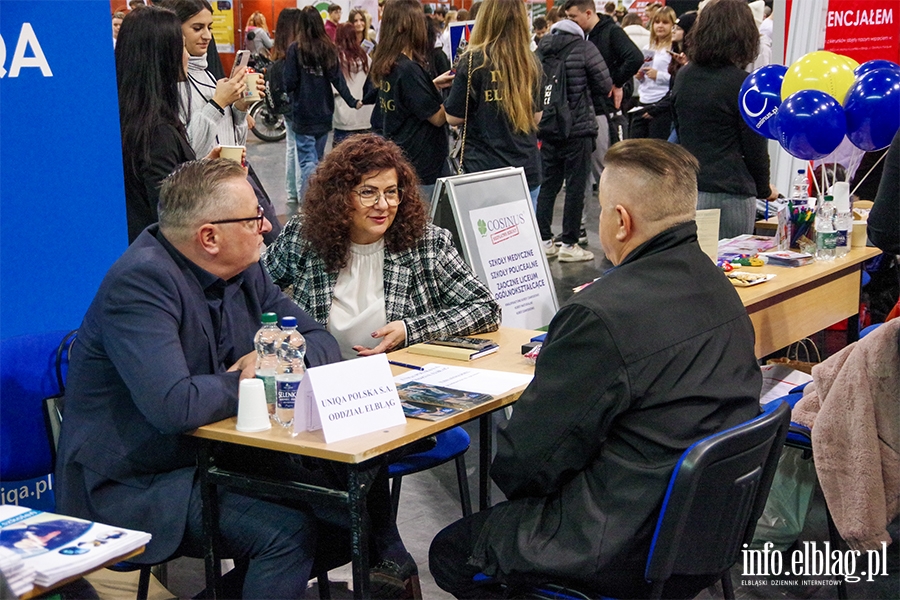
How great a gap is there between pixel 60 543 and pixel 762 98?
327cm

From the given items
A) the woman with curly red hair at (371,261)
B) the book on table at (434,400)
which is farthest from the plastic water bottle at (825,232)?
the book on table at (434,400)

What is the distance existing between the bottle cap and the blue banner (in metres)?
2.65

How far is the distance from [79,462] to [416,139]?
3.53 metres

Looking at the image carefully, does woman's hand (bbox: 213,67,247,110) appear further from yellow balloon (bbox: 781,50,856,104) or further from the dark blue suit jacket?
yellow balloon (bbox: 781,50,856,104)

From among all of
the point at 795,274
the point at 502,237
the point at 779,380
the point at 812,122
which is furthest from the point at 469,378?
the point at 812,122

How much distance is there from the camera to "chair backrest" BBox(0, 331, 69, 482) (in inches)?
96.6

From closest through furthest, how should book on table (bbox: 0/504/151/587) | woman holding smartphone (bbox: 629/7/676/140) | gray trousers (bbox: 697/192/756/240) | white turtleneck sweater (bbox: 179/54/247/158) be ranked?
book on table (bbox: 0/504/151/587) < white turtleneck sweater (bbox: 179/54/247/158) < gray trousers (bbox: 697/192/756/240) < woman holding smartphone (bbox: 629/7/676/140)

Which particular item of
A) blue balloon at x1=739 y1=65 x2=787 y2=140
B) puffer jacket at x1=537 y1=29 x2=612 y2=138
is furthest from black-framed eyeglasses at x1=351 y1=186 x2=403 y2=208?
puffer jacket at x1=537 y1=29 x2=612 y2=138

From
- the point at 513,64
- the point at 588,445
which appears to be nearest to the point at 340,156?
the point at 588,445

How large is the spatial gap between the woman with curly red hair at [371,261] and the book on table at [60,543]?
4.28 ft

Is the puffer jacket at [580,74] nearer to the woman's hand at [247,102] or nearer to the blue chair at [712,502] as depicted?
the woman's hand at [247,102]

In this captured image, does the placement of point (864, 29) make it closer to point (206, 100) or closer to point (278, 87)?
point (206, 100)

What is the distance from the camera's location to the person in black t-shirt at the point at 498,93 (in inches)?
200

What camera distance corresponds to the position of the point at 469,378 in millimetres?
2551
